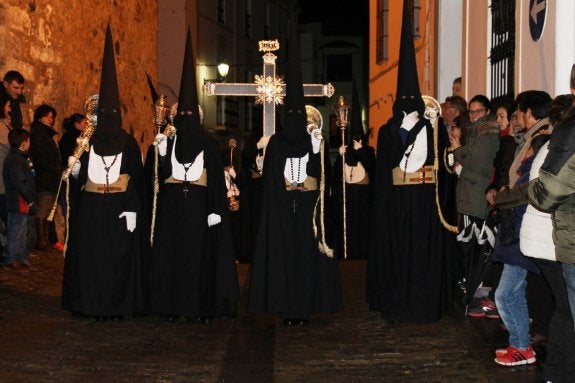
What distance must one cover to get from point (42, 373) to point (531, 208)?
3305 millimetres

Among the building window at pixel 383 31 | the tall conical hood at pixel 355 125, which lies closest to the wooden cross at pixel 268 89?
the tall conical hood at pixel 355 125

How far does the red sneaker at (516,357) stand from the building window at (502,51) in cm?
433

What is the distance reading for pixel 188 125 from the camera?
854cm

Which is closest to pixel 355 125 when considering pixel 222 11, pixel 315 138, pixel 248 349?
pixel 315 138

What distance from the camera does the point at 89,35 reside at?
15719 mm

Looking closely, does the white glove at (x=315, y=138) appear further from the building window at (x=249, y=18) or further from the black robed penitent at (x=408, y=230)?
the building window at (x=249, y=18)

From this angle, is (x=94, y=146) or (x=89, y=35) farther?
(x=89, y=35)

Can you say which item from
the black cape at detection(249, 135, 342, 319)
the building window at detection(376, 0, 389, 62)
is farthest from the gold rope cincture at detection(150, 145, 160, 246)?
the building window at detection(376, 0, 389, 62)

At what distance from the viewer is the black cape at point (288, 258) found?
27.1ft

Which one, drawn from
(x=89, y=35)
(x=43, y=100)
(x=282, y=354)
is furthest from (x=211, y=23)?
(x=282, y=354)

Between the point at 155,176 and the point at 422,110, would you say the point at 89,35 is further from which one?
the point at 422,110

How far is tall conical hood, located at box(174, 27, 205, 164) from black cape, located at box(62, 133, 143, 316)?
46 centimetres

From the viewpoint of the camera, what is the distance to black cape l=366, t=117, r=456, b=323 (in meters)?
8.14

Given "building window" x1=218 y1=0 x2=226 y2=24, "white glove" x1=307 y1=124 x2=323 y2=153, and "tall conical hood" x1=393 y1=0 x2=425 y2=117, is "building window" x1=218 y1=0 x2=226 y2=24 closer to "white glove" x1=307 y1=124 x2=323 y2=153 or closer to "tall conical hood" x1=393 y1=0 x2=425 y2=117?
"white glove" x1=307 y1=124 x2=323 y2=153
